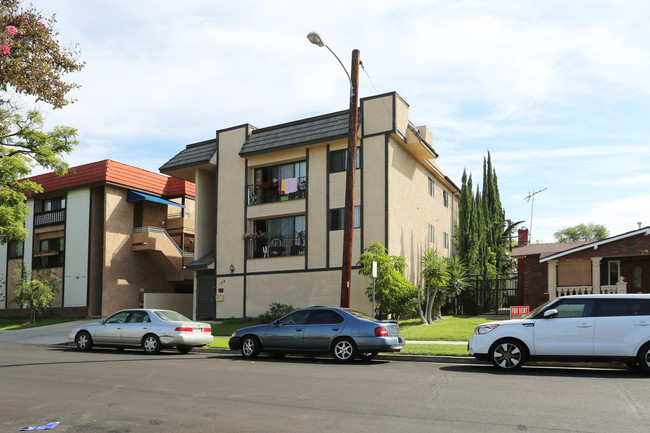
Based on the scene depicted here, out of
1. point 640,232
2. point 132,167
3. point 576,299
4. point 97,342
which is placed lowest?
point 97,342

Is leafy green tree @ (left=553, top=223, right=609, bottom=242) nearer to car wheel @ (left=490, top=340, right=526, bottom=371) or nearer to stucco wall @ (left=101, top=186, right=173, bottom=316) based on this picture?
stucco wall @ (left=101, top=186, right=173, bottom=316)

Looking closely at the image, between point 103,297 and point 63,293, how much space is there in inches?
146

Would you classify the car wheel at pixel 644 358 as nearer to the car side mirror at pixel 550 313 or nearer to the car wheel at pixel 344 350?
the car side mirror at pixel 550 313

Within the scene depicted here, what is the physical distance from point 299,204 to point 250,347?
40.9 feet

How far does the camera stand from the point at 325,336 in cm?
1427

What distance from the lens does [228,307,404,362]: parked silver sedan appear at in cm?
1388

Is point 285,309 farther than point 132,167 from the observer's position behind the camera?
No

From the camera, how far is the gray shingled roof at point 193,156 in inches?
1172

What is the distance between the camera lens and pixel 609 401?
8.26 metres

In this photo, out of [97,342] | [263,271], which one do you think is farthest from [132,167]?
[97,342]

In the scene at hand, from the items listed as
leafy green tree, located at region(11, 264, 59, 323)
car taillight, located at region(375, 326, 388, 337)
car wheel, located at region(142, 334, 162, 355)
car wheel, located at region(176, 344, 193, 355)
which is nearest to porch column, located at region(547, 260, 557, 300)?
car taillight, located at region(375, 326, 388, 337)

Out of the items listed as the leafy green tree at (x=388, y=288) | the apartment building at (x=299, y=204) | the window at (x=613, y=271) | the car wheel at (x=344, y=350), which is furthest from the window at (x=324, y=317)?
the window at (x=613, y=271)

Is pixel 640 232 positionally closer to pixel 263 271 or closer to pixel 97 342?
pixel 263 271

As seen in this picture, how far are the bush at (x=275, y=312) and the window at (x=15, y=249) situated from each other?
20772mm
